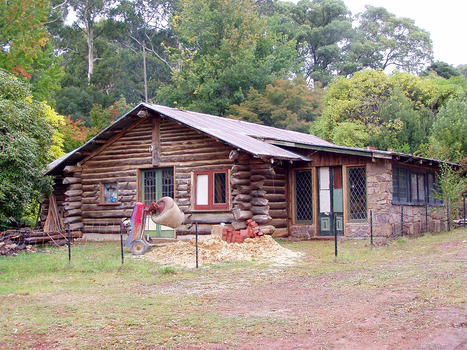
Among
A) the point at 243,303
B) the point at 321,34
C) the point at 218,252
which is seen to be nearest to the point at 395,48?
the point at 321,34

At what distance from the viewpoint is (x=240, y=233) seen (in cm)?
1688

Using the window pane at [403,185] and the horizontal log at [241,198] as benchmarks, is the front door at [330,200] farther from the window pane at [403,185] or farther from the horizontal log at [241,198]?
the horizontal log at [241,198]

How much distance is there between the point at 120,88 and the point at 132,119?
35.8m

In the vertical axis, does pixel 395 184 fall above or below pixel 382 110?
below

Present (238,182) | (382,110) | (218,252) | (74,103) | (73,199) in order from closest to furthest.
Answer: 1. (218,252)
2. (238,182)
3. (73,199)
4. (382,110)
5. (74,103)

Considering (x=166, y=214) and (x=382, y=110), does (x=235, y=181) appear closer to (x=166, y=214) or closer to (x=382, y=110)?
(x=166, y=214)

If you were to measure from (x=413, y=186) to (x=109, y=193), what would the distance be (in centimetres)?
1187

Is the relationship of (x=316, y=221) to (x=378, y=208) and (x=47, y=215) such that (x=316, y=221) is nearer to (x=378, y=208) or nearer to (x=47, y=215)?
(x=378, y=208)

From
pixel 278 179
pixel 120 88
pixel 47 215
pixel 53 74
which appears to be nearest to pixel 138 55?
pixel 120 88

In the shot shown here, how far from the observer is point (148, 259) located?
14406 millimetres

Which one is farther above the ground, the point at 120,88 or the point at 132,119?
the point at 120,88

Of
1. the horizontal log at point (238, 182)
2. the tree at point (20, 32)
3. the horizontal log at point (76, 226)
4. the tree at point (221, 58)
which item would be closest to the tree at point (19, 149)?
the horizontal log at point (76, 226)

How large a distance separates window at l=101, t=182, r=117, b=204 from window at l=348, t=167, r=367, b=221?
29.6 feet

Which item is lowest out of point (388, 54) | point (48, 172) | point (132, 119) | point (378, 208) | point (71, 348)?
point (71, 348)
